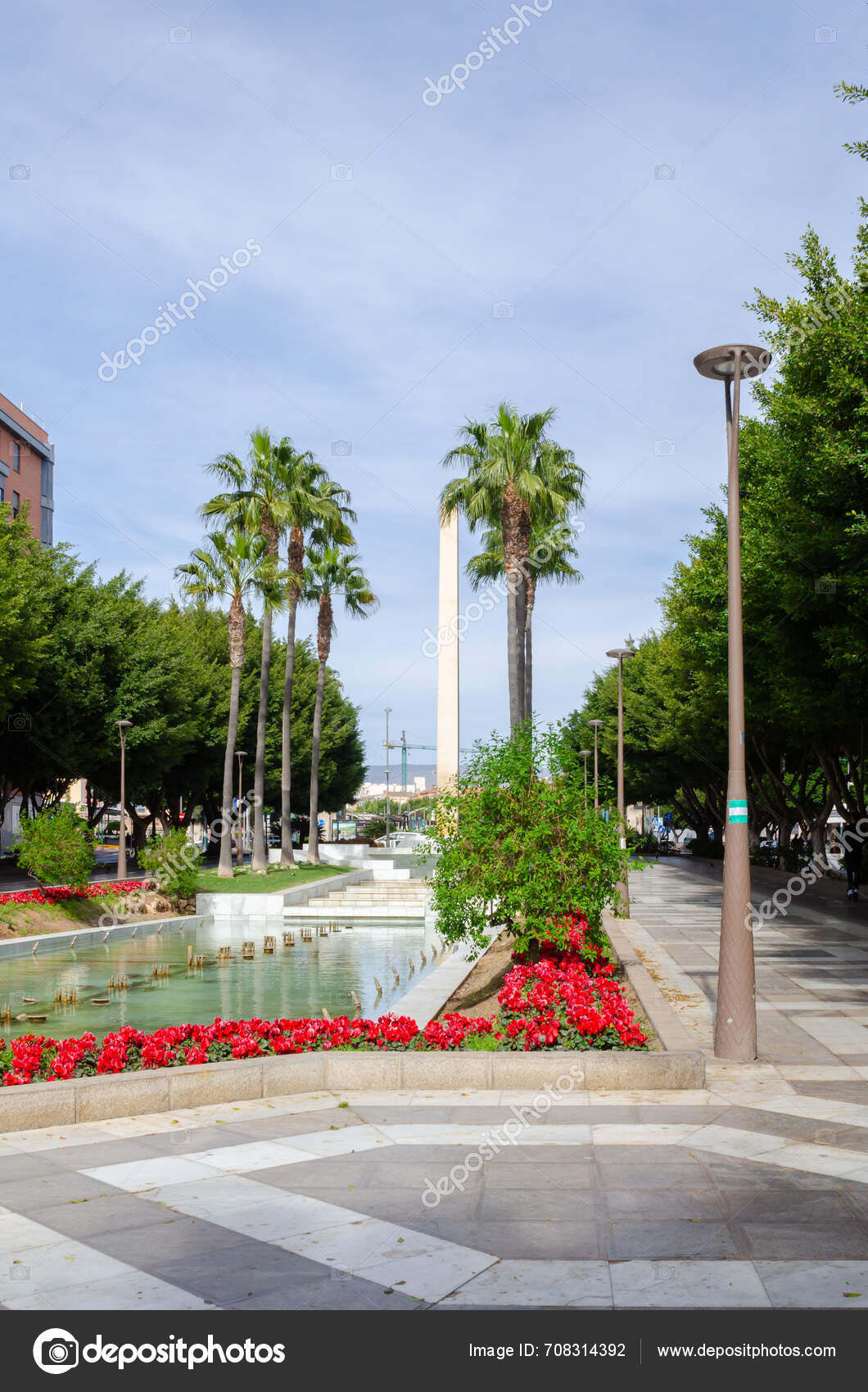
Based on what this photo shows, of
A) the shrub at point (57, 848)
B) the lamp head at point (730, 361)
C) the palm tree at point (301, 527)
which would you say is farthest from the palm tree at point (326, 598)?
the lamp head at point (730, 361)

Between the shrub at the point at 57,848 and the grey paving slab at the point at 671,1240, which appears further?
the shrub at the point at 57,848

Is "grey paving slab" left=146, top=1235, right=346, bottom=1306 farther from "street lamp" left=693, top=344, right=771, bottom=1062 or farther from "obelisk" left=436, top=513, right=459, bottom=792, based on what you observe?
"obelisk" left=436, top=513, right=459, bottom=792

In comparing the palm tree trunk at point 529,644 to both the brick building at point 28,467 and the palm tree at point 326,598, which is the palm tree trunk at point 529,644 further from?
the brick building at point 28,467

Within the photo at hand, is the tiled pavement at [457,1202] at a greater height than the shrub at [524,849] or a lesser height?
lesser

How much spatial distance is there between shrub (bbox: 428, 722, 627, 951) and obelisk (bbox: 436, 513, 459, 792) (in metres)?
34.1

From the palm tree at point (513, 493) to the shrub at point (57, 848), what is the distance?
10791 mm

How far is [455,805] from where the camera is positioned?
13852 mm

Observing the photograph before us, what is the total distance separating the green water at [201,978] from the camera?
16.1 metres

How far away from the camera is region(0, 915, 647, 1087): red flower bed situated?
879 centimetres

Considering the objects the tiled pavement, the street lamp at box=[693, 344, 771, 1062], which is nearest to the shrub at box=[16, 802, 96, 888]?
the tiled pavement

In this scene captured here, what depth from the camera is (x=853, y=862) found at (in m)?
28.3

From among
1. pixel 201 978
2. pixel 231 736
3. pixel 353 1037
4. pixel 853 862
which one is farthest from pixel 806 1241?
pixel 231 736
